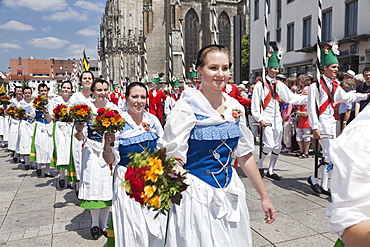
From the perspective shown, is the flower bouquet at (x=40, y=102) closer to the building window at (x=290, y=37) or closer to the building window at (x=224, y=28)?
the building window at (x=290, y=37)

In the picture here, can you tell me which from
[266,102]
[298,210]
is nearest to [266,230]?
[298,210]

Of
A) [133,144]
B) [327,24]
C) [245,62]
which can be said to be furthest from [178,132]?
[245,62]

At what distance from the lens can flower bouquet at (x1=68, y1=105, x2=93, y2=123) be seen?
465cm

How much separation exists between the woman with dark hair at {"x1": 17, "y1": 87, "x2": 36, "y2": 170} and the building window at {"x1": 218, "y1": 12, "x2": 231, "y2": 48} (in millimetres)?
41921

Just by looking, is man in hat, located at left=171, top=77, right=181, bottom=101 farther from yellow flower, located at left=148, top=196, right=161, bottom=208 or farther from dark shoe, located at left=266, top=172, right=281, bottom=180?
yellow flower, located at left=148, top=196, right=161, bottom=208

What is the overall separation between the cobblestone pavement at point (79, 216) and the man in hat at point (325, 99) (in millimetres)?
465

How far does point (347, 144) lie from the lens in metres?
1.32

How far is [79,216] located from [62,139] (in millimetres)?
2726

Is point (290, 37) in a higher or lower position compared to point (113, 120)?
Answer: higher

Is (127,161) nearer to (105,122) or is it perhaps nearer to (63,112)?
(105,122)

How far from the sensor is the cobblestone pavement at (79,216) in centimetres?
433

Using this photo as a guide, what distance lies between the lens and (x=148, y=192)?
193cm

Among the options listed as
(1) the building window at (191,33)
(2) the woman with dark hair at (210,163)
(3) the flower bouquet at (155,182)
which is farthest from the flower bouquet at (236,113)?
(1) the building window at (191,33)

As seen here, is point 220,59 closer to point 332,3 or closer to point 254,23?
point 332,3
